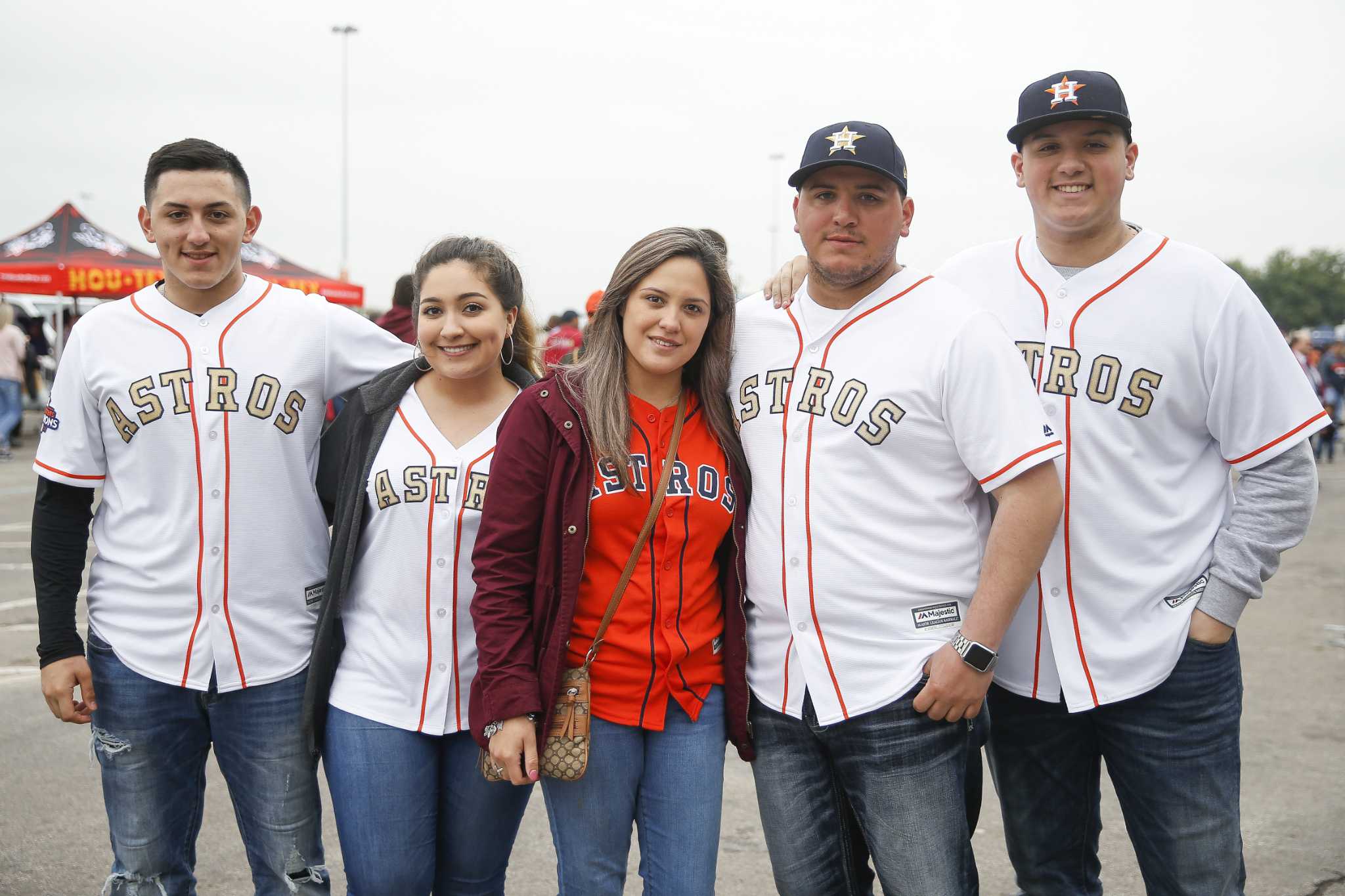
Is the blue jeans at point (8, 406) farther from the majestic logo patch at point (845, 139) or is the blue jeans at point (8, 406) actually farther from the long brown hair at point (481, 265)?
the majestic logo patch at point (845, 139)

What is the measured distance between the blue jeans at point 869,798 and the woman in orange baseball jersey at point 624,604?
5.9 inches

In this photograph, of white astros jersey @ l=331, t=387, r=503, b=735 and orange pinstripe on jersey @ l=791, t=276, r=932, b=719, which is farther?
white astros jersey @ l=331, t=387, r=503, b=735

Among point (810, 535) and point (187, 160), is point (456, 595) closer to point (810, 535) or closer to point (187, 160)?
point (810, 535)

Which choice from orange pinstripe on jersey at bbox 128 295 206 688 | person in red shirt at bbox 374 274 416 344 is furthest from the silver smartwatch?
person in red shirt at bbox 374 274 416 344

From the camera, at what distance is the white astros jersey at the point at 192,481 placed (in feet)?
9.50

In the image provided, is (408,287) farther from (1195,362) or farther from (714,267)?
(1195,362)

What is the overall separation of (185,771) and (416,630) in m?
0.78

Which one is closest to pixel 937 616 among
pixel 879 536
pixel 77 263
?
pixel 879 536

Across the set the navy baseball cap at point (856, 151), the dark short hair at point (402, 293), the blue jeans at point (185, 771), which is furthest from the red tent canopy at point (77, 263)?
the navy baseball cap at point (856, 151)

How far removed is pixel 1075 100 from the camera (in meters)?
2.78

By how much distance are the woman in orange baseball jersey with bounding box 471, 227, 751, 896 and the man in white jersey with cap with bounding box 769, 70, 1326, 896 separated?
0.85 metres

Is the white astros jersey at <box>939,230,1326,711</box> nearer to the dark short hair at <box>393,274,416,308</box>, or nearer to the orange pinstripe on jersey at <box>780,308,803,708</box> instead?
the orange pinstripe on jersey at <box>780,308,803,708</box>

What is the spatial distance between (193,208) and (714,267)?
Result: 4.51 ft

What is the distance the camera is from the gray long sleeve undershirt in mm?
2740
